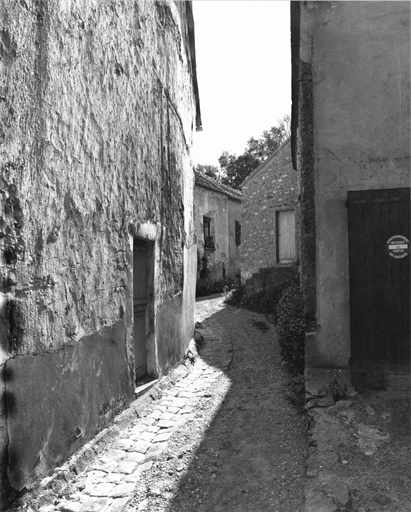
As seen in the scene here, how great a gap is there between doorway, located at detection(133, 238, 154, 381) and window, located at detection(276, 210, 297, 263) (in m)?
9.73

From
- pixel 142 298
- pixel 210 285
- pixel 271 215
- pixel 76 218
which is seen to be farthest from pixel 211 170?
pixel 76 218

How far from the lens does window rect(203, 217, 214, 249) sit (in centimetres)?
1967

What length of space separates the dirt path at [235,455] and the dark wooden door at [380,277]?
45.6 inches

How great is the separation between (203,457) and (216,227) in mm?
16851

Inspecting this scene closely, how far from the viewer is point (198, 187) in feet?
62.1

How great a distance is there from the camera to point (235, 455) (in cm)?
379

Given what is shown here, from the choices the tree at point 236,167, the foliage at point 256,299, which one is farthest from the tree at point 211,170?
the foliage at point 256,299

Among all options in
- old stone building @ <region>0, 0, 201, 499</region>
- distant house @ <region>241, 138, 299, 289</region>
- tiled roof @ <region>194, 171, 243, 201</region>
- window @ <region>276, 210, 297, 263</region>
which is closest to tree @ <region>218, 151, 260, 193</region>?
tiled roof @ <region>194, 171, 243, 201</region>

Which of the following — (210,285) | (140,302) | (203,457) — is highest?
(140,302)

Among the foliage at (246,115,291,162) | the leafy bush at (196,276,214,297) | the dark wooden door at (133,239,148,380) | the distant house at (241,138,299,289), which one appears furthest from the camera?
the foliage at (246,115,291,162)

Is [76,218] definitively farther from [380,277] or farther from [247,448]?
[380,277]

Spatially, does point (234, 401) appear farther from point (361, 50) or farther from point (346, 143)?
point (361, 50)

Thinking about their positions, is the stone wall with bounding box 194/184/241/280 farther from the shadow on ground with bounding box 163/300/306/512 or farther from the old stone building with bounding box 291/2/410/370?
the old stone building with bounding box 291/2/410/370

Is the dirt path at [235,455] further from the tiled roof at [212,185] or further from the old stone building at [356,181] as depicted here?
the tiled roof at [212,185]
